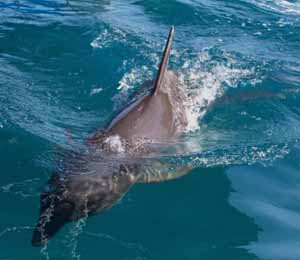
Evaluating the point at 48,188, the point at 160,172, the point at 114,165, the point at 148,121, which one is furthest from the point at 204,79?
the point at 48,188

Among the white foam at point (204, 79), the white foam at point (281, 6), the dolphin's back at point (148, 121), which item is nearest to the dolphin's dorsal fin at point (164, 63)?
the dolphin's back at point (148, 121)

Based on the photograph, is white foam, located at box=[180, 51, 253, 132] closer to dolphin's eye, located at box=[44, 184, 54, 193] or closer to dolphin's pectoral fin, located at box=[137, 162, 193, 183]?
dolphin's pectoral fin, located at box=[137, 162, 193, 183]

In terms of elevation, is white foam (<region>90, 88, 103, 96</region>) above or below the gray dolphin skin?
below

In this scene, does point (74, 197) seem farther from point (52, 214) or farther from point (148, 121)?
point (148, 121)

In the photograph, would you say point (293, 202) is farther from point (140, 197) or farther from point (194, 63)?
point (194, 63)

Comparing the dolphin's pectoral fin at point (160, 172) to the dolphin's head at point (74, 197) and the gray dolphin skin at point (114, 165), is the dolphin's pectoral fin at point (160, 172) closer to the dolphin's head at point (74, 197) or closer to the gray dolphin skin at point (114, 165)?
the gray dolphin skin at point (114, 165)

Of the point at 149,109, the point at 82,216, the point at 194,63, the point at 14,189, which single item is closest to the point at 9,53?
the point at 194,63

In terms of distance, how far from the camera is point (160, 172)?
691cm

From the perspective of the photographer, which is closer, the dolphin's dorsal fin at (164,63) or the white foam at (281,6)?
the dolphin's dorsal fin at (164,63)

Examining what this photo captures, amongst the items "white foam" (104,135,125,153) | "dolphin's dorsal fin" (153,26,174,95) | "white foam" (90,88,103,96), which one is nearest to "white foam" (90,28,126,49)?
"white foam" (90,88,103,96)

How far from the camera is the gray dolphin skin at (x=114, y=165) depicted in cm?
561

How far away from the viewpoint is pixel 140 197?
661 centimetres

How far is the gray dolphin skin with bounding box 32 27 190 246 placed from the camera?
5.61m

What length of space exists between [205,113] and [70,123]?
2.10m
